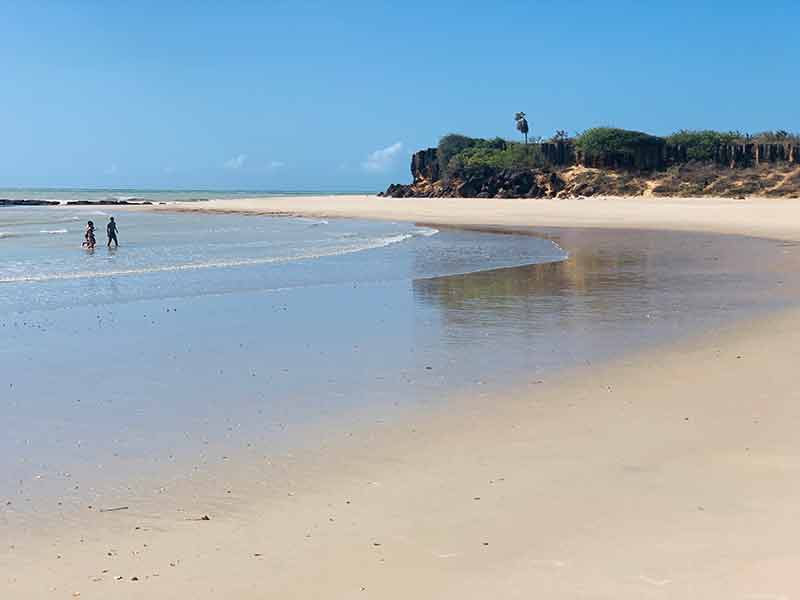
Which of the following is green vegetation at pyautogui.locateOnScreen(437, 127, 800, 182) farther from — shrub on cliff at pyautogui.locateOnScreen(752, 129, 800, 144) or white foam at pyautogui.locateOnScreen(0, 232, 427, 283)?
white foam at pyautogui.locateOnScreen(0, 232, 427, 283)

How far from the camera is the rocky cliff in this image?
249ft

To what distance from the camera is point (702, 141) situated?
84.1 m

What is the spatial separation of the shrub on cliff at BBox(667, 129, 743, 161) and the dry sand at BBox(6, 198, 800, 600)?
79.6 meters

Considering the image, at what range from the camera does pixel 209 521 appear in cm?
570

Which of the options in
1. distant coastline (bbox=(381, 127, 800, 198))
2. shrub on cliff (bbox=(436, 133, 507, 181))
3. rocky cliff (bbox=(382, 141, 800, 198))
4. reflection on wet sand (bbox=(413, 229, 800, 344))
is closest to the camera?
reflection on wet sand (bbox=(413, 229, 800, 344))

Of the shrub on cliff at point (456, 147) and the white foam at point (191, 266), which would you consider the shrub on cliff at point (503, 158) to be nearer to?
the shrub on cliff at point (456, 147)

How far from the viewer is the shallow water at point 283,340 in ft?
25.0

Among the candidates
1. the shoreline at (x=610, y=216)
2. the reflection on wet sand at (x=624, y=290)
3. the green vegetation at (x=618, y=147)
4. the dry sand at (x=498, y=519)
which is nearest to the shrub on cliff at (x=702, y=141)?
the green vegetation at (x=618, y=147)

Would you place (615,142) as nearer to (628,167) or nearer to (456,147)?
(628,167)

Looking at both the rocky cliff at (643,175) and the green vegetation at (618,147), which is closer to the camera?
the rocky cliff at (643,175)

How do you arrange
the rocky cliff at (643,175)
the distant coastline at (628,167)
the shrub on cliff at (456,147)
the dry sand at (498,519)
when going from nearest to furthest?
the dry sand at (498,519) → the rocky cliff at (643,175) → the distant coastline at (628,167) → the shrub on cliff at (456,147)

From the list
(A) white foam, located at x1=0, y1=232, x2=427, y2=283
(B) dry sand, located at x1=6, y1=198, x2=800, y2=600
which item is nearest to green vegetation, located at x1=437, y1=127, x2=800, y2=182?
(A) white foam, located at x1=0, y1=232, x2=427, y2=283

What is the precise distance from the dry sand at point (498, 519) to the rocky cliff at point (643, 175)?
69.4 meters

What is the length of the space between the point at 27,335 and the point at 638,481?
10.1m
